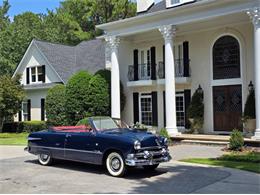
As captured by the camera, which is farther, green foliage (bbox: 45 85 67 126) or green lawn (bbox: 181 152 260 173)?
green foliage (bbox: 45 85 67 126)

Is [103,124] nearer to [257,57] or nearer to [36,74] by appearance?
[257,57]

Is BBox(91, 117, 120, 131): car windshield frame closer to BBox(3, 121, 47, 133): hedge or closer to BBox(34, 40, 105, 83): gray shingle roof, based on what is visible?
BBox(3, 121, 47, 133): hedge

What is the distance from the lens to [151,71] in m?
25.0

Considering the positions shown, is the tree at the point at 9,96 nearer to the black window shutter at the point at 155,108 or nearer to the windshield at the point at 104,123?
the black window shutter at the point at 155,108

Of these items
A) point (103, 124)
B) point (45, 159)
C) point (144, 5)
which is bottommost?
point (45, 159)

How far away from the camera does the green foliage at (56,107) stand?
87.9 ft

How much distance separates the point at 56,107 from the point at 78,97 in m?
2.91

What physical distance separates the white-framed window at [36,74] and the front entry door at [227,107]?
16.1 m

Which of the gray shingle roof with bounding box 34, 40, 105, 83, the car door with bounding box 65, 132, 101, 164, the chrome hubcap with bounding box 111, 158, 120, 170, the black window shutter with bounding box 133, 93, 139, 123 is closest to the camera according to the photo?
the chrome hubcap with bounding box 111, 158, 120, 170

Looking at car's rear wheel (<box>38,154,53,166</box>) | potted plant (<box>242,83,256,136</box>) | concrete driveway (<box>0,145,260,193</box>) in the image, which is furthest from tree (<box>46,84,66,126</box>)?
car's rear wheel (<box>38,154,53,166</box>)

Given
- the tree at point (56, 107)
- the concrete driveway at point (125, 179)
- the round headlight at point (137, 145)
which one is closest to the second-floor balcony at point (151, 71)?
the tree at point (56, 107)

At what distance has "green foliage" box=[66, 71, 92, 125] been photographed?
2458 centimetres

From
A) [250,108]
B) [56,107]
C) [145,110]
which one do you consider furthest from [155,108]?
[56,107]

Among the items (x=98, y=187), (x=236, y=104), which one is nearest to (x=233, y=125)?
(x=236, y=104)
